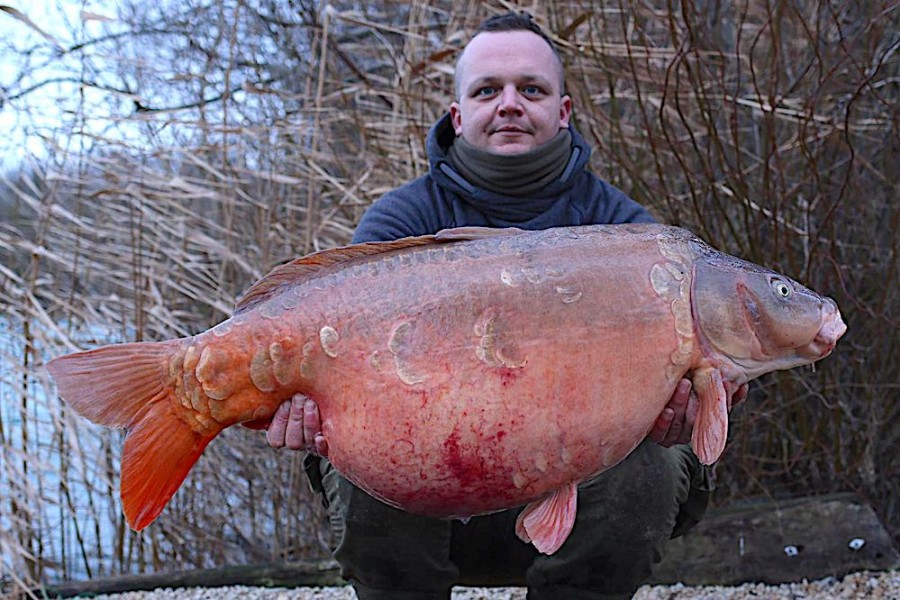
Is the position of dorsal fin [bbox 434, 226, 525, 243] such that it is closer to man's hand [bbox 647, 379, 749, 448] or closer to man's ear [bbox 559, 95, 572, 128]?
man's hand [bbox 647, 379, 749, 448]

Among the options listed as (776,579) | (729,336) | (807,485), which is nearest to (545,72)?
(729,336)

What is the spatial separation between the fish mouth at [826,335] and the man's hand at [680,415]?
0.39ft

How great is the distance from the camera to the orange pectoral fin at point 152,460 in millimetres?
1477

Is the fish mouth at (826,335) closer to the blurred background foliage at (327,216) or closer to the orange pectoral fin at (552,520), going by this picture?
the orange pectoral fin at (552,520)

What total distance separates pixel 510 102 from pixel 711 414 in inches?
41.1

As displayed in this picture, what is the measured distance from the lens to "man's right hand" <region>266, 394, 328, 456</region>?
1.54m

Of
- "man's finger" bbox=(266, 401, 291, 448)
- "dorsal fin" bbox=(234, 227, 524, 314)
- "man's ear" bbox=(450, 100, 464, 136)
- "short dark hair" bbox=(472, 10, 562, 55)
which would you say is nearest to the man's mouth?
"man's ear" bbox=(450, 100, 464, 136)

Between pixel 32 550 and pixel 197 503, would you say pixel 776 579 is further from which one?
pixel 32 550

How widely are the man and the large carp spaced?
0.30ft

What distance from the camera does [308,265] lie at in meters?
1.55

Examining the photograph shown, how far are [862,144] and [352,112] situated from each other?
1.89 meters

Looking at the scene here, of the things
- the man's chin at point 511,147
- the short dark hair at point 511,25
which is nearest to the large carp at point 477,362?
the man's chin at point 511,147

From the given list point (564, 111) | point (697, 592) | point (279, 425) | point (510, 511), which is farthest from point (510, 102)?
point (697, 592)

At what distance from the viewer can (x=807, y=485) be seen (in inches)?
140
